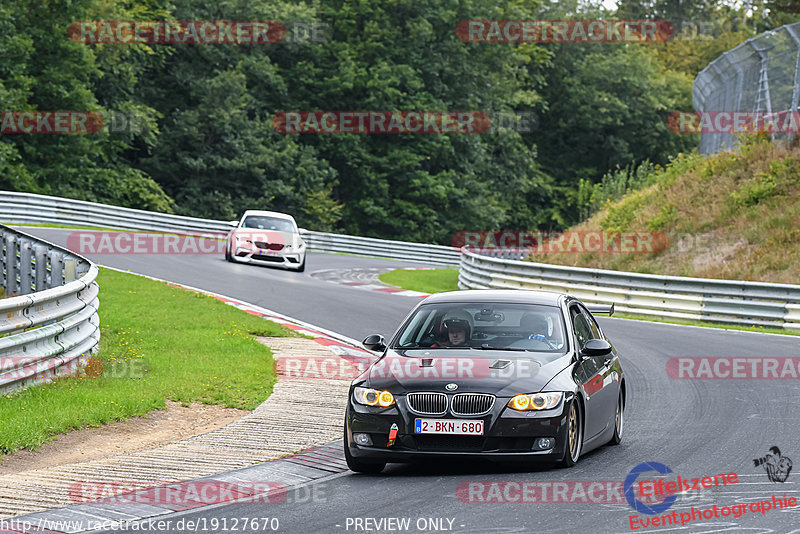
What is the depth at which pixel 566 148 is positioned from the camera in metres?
74.2

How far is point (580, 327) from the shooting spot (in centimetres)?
988

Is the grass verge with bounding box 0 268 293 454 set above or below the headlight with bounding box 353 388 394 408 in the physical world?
below

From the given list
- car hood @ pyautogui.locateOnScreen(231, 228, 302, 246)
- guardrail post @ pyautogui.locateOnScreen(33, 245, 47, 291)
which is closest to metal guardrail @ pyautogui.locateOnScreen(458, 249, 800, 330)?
car hood @ pyautogui.locateOnScreen(231, 228, 302, 246)

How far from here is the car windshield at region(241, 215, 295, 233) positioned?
29.2 m

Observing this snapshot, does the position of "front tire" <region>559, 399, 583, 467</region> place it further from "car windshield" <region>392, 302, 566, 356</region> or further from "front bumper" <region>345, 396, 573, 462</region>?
"car windshield" <region>392, 302, 566, 356</region>

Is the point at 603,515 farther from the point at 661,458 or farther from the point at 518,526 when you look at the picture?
the point at 661,458

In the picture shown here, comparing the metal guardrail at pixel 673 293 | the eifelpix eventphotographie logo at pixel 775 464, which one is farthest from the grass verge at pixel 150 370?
the metal guardrail at pixel 673 293

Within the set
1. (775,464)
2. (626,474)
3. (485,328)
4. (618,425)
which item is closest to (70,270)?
(485,328)

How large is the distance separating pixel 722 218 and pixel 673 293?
7144 millimetres

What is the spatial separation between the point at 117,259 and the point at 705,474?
70.4 feet

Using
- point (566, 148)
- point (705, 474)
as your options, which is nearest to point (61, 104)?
point (566, 148)

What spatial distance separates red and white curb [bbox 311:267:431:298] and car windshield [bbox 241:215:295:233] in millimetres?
1549

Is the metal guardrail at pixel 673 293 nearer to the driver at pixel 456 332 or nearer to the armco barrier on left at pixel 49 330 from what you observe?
the armco barrier on left at pixel 49 330

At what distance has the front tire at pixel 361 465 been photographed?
842 cm
